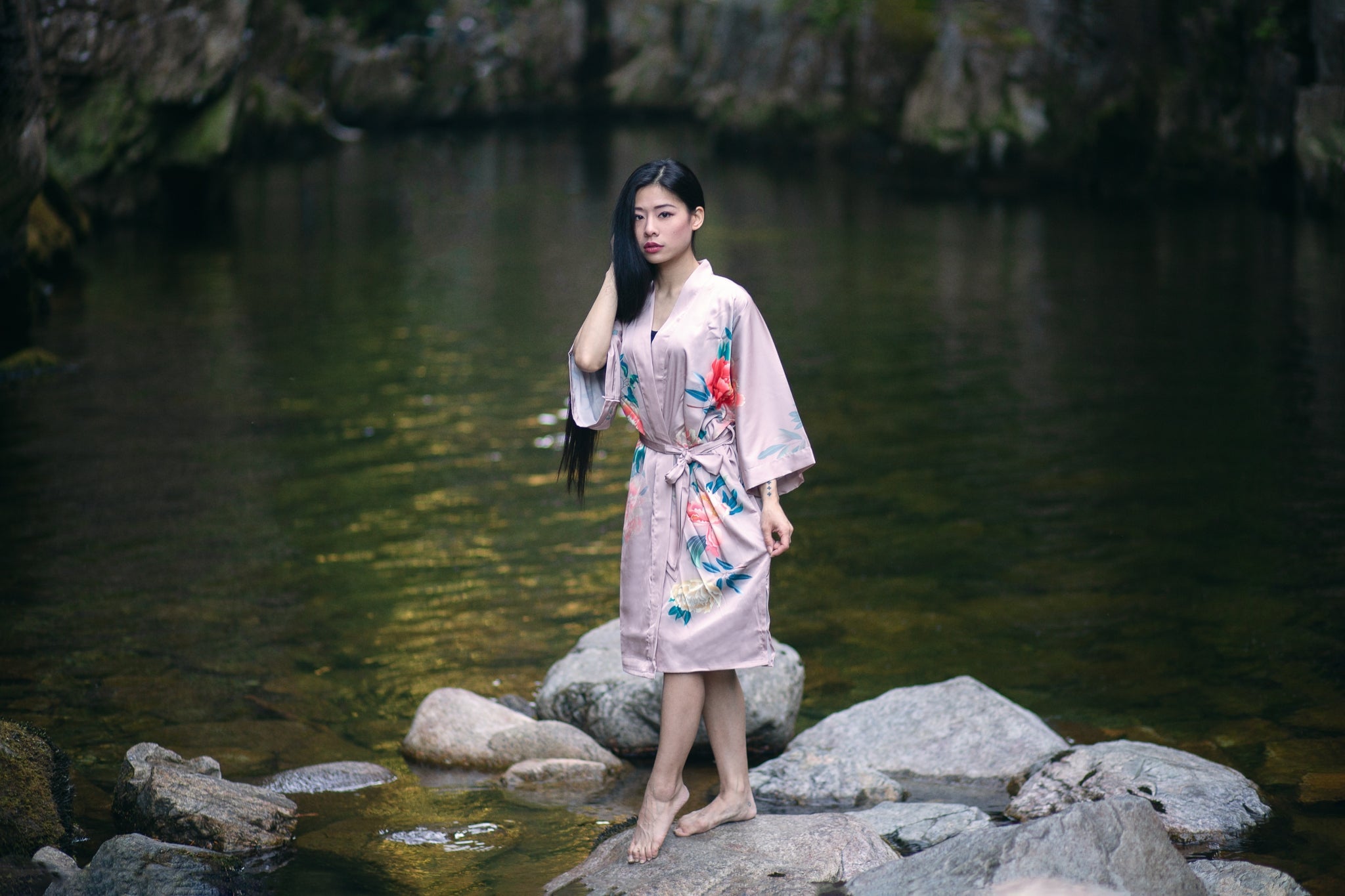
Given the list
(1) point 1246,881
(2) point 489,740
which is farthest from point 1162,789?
(2) point 489,740

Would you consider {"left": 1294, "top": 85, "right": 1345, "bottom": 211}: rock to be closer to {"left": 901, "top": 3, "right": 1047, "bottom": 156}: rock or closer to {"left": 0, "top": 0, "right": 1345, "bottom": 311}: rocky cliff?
{"left": 0, "top": 0, "right": 1345, "bottom": 311}: rocky cliff

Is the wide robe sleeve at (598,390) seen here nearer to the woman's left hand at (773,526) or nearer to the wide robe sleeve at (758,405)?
the wide robe sleeve at (758,405)

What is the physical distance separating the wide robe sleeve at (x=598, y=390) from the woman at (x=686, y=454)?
2 centimetres

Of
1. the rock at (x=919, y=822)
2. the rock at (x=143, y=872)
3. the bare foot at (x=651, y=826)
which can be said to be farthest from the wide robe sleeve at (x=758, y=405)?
the rock at (x=143, y=872)

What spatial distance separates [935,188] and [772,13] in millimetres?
14191

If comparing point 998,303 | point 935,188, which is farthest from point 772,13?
point 998,303

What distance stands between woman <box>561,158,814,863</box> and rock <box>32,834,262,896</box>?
116 cm

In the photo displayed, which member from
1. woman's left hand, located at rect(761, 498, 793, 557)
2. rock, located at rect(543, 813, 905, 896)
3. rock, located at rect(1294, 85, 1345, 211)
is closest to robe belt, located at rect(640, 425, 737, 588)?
woman's left hand, located at rect(761, 498, 793, 557)

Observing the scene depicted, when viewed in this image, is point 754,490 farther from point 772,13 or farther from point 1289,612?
point 772,13

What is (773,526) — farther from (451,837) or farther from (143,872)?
(143,872)

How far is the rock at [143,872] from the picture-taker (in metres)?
3.68

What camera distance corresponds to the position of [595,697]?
16.8ft

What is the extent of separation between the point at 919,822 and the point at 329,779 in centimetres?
203

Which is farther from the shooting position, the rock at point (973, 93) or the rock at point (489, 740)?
the rock at point (973, 93)
